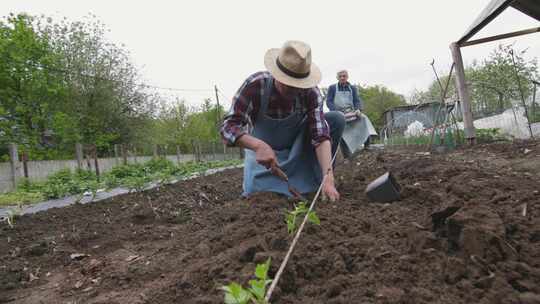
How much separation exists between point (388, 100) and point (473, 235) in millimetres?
43510

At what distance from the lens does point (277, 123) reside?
3.13m

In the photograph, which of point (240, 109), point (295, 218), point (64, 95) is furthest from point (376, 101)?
point (295, 218)

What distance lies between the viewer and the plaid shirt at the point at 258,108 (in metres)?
2.79

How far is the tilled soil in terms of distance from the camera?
1.11 m

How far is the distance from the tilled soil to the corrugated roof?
252cm

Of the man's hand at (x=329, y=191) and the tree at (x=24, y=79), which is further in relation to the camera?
the tree at (x=24, y=79)

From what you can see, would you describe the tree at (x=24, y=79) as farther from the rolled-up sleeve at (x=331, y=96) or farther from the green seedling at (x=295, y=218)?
the green seedling at (x=295, y=218)

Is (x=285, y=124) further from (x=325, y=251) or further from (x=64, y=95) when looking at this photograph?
(x=64, y=95)

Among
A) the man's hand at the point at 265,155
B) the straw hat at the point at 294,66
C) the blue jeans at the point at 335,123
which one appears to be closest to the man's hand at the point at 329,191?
the man's hand at the point at 265,155

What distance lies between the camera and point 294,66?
2.44 metres

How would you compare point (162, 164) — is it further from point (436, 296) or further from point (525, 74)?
point (525, 74)

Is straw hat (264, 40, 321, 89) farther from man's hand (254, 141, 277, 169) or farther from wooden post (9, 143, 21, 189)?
wooden post (9, 143, 21, 189)

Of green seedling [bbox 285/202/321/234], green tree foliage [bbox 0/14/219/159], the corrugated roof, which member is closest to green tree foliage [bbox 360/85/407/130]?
green tree foliage [bbox 0/14/219/159]

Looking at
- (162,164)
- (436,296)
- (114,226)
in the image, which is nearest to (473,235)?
(436,296)
